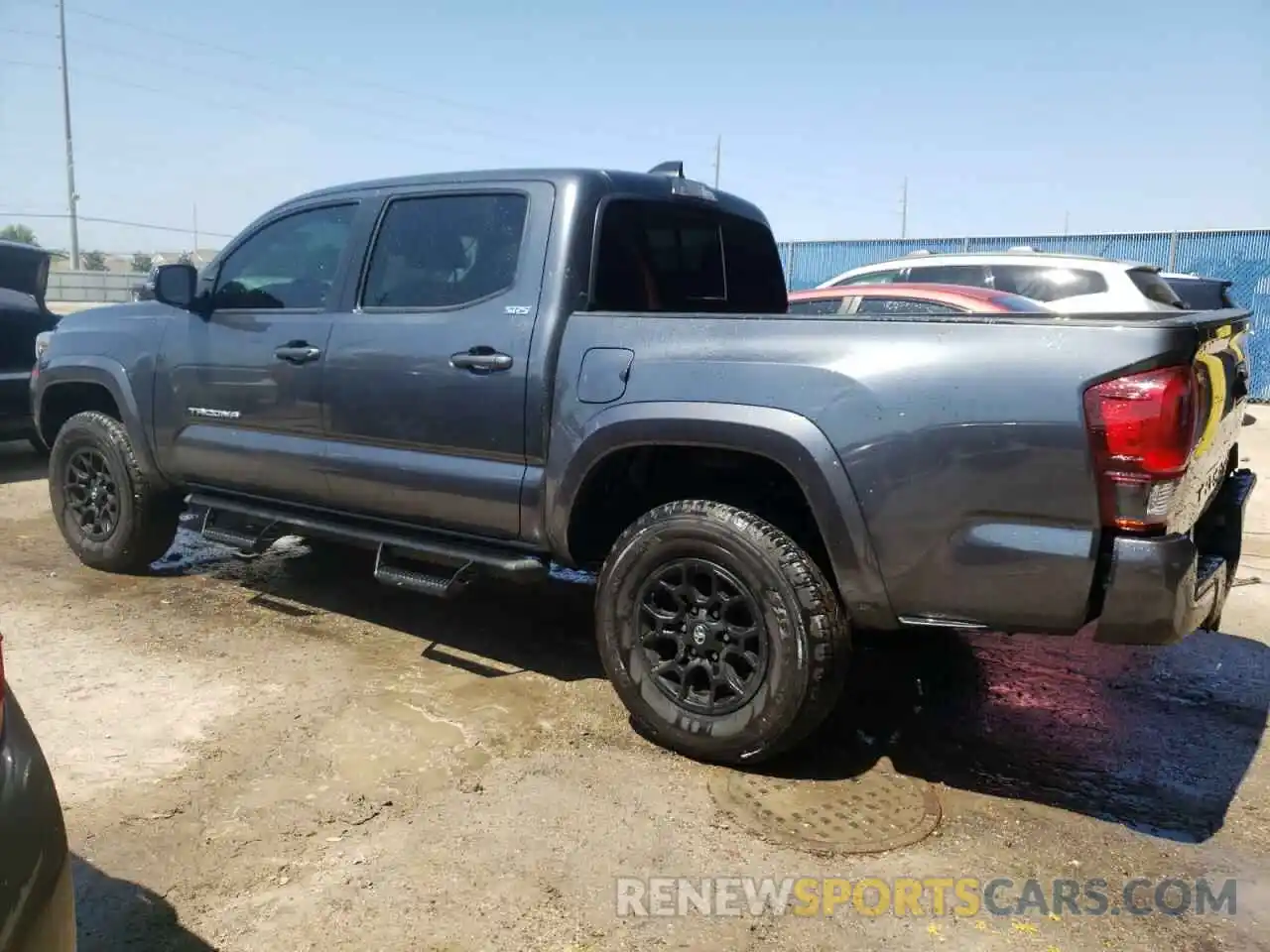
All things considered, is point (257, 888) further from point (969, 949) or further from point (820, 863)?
point (969, 949)

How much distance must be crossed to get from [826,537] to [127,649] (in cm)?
301

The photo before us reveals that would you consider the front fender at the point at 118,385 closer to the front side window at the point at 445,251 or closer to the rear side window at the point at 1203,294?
the front side window at the point at 445,251

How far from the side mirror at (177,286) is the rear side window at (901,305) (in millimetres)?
4439

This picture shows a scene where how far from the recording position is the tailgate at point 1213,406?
2.74 meters

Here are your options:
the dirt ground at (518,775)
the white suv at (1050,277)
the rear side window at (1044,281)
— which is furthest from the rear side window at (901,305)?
the dirt ground at (518,775)

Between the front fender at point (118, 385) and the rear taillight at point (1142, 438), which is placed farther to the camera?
the front fender at point (118, 385)

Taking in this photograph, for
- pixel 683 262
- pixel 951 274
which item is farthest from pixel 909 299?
pixel 683 262

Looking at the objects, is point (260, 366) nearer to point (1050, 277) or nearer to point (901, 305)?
point (901, 305)

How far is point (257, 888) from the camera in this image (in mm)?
2594

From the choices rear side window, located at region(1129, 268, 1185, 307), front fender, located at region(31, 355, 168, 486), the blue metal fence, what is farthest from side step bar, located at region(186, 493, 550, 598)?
the blue metal fence

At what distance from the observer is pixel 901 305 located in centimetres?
734

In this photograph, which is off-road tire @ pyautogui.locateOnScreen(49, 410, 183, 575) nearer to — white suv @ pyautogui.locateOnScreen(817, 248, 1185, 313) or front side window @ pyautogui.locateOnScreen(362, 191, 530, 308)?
front side window @ pyautogui.locateOnScreen(362, 191, 530, 308)

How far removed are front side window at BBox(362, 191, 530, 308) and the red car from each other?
3.31 m

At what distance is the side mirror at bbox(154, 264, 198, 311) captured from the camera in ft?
15.2
